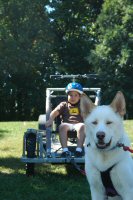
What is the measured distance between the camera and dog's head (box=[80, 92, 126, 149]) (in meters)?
3.66

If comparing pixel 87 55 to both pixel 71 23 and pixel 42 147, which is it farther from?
pixel 42 147

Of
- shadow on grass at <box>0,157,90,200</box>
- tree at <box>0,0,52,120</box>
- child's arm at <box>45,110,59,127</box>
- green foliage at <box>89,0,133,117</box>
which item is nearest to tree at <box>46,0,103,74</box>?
tree at <box>0,0,52,120</box>

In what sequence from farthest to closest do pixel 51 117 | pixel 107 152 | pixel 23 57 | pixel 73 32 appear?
pixel 73 32 → pixel 23 57 → pixel 51 117 → pixel 107 152

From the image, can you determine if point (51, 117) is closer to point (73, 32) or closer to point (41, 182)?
point (41, 182)

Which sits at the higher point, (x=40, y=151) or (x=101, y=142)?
(x=101, y=142)

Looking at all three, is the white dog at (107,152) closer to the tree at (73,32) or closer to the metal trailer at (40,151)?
the metal trailer at (40,151)

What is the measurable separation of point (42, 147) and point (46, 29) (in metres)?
22.6

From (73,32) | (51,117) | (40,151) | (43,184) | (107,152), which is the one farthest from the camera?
(73,32)

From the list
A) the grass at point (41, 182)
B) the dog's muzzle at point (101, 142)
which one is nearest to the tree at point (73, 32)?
the grass at point (41, 182)

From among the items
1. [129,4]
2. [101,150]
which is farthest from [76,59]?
[101,150]

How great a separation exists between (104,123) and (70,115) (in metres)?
3.66

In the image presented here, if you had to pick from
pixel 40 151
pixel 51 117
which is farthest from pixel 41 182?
pixel 51 117

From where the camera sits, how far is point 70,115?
734 cm

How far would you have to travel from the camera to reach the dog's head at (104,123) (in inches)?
144
